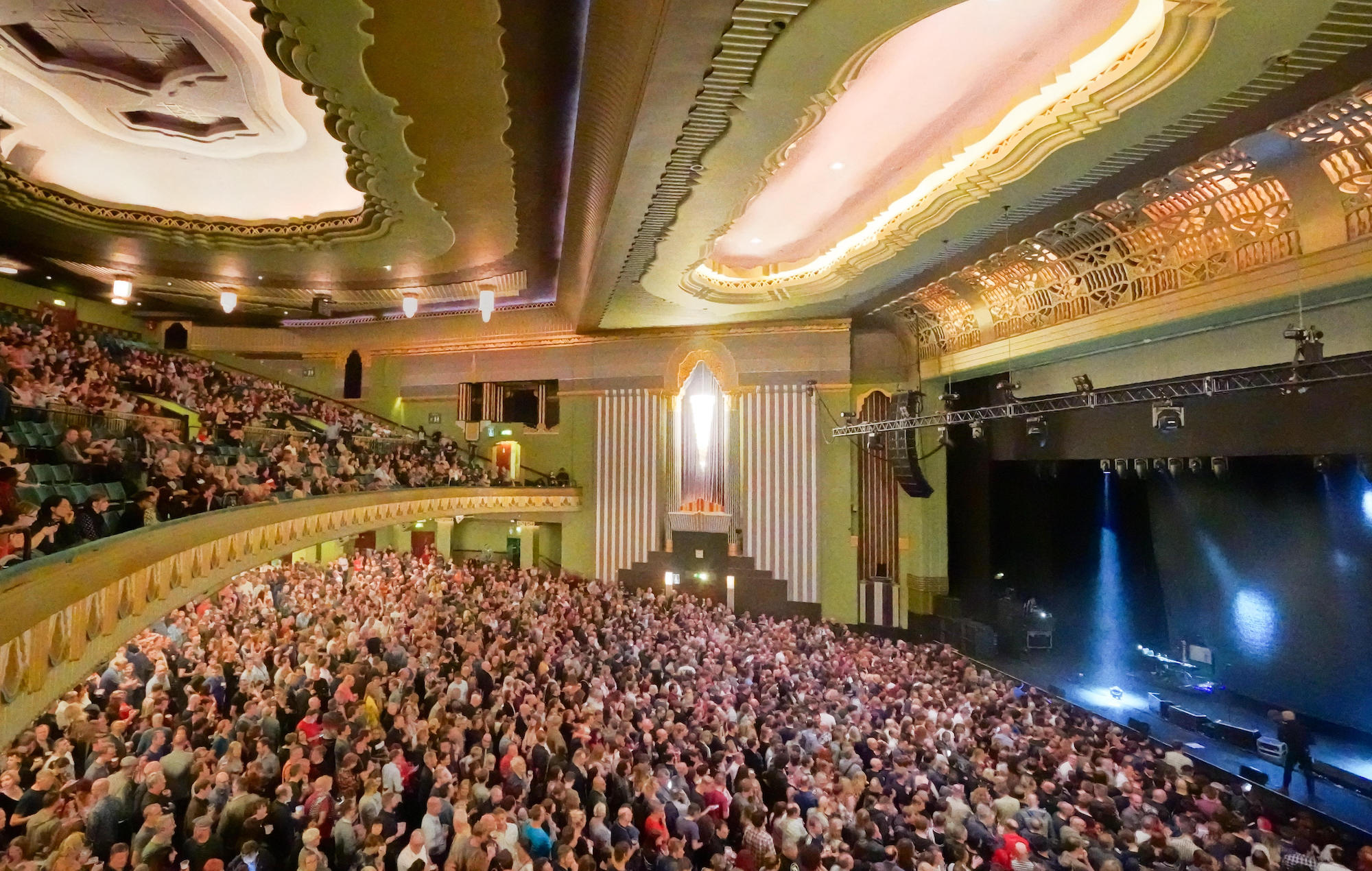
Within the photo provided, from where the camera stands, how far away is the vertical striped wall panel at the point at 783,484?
50.5 feet

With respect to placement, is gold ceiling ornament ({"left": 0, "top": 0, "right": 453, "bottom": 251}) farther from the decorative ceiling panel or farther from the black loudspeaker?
the black loudspeaker

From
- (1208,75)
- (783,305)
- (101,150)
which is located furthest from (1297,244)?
(101,150)

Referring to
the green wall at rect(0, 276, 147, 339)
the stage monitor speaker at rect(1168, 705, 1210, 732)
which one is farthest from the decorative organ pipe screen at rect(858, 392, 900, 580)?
the green wall at rect(0, 276, 147, 339)

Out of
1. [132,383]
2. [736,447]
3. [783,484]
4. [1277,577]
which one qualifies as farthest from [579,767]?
[132,383]

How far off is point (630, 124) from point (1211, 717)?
37.7ft

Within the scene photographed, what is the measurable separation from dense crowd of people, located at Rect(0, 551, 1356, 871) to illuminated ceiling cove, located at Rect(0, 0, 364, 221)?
6.53m

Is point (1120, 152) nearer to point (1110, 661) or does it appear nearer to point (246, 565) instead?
point (1110, 661)

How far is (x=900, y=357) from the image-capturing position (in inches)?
609

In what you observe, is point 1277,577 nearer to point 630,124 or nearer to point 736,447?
point 736,447

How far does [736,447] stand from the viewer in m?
16.1

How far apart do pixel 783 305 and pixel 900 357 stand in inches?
130

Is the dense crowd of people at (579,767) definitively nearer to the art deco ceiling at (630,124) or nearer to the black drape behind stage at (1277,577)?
the black drape behind stage at (1277,577)

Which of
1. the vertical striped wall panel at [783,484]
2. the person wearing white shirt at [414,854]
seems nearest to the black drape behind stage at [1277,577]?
the vertical striped wall panel at [783,484]

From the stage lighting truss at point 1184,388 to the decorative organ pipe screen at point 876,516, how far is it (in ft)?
8.65
